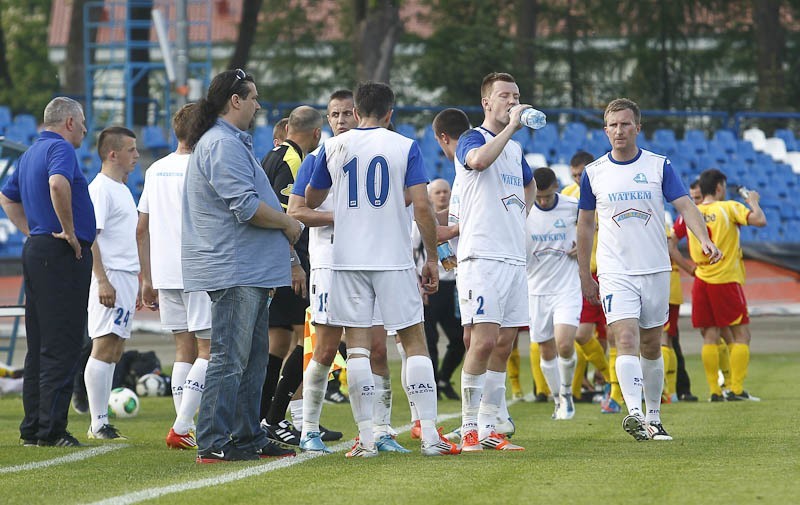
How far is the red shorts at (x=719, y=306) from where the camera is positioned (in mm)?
13484

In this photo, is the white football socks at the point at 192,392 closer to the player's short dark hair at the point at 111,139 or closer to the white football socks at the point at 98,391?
the white football socks at the point at 98,391

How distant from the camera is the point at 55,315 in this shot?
8.80 m

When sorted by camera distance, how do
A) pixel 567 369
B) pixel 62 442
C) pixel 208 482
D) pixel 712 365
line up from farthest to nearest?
1. pixel 712 365
2. pixel 567 369
3. pixel 62 442
4. pixel 208 482

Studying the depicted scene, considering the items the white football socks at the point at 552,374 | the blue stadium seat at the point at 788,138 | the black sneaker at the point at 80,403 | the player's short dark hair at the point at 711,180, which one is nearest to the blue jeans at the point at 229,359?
the white football socks at the point at 552,374

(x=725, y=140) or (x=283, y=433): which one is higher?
(x=725, y=140)

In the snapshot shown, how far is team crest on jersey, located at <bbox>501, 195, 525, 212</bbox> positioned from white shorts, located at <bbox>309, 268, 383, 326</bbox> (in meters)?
1.00

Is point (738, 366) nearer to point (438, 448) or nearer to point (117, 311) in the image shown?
point (438, 448)

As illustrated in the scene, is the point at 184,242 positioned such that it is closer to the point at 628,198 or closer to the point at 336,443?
the point at 336,443

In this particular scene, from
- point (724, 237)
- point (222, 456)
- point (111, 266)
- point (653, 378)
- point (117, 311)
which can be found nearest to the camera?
point (222, 456)

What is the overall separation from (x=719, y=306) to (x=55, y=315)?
7117 millimetres

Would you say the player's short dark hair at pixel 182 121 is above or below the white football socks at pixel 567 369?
above

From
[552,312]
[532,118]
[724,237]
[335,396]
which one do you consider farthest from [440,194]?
[532,118]

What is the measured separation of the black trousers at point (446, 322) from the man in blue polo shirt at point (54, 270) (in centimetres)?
546

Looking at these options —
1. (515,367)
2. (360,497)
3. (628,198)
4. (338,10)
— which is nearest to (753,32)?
(338,10)
